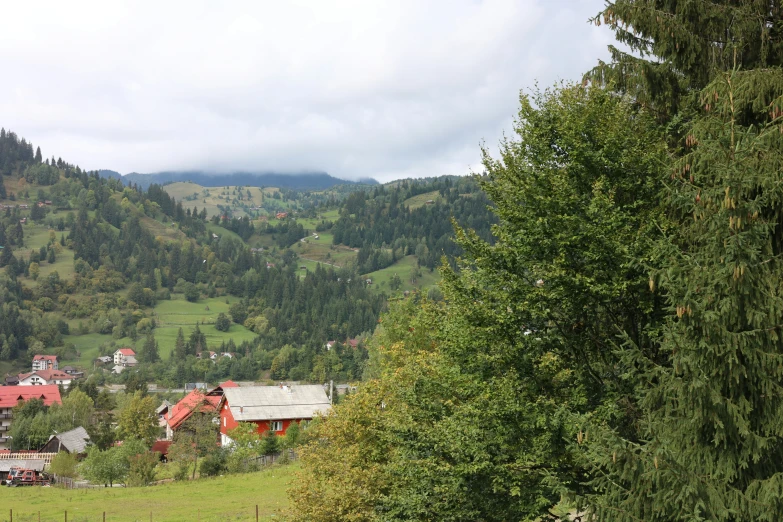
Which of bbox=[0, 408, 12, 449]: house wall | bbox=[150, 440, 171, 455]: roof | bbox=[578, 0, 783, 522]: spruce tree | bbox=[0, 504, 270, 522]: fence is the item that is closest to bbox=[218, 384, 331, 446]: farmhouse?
bbox=[150, 440, 171, 455]: roof

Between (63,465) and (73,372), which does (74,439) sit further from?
(73,372)

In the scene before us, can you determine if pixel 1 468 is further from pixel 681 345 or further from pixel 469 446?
pixel 681 345

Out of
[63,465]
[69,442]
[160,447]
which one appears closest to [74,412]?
[69,442]

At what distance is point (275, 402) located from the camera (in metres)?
86.1

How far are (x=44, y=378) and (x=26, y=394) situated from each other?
67.3 metres

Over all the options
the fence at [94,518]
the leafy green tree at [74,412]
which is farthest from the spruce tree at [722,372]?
the leafy green tree at [74,412]

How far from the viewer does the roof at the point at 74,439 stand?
76875 mm

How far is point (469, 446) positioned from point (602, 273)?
18.3 feet

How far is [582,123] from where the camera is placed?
1561 cm

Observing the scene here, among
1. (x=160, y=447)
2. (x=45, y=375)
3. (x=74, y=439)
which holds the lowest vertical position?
(x=45, y=375)

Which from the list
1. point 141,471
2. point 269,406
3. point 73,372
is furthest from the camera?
point 73,372

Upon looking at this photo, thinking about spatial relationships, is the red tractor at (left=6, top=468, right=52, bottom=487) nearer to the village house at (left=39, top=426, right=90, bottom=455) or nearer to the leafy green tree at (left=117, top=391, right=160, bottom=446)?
the village house at (left=39, top=426, right=90, bottom=455)

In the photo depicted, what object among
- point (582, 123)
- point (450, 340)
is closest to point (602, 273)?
point (582, 123)

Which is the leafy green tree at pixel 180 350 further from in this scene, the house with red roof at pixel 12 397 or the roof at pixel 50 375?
the house with red roof at pixel 12 397
